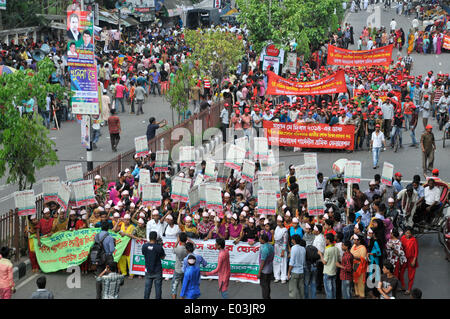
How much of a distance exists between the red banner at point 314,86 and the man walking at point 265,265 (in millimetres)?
13389

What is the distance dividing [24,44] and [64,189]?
934 inches

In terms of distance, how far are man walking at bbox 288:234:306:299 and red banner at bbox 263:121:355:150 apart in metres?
11.0

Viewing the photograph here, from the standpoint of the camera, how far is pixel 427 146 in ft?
70.4

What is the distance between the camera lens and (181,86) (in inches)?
1015

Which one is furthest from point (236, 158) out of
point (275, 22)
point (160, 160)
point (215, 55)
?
point (275, 22)

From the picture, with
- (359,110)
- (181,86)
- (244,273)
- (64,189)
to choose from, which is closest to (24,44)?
(181,86)

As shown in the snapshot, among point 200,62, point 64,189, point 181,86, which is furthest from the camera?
point 200,62

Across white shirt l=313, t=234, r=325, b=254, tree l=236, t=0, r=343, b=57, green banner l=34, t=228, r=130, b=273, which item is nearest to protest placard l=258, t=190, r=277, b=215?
white shirt l=313, t=234, r=325, b=254

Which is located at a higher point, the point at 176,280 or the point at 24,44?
the point at 24,44

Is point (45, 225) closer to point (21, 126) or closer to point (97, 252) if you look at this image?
point (97, 252)

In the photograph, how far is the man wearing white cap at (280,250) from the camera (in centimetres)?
1425

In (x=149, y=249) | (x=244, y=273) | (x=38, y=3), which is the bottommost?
(x=244, y=273)

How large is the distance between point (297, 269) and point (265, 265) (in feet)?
1.84

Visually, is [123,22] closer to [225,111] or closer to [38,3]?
[38,3]
